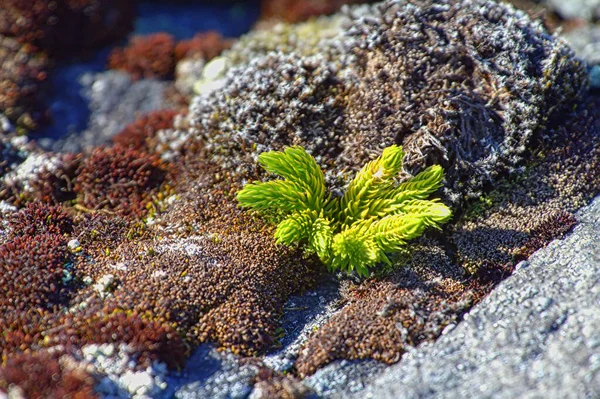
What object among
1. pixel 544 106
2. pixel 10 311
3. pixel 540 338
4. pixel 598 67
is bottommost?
pixel 10 311

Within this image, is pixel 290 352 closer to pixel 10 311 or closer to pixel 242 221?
pixel 242 221

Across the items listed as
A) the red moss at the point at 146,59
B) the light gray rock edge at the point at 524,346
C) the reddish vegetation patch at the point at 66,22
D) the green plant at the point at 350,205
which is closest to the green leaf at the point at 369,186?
the green plant at the point at 350,205

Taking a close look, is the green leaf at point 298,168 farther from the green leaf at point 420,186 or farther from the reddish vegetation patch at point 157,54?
the reddish vegetation patch at point 157,54

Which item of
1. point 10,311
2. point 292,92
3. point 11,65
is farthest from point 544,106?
point 11,65

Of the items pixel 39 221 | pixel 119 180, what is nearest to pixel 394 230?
pixel 119 180

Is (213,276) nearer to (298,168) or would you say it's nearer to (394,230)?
(298,168)

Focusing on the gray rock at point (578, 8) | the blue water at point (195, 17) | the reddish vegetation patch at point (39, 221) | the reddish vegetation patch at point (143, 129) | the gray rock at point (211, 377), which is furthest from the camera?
the blue water at point (195, 17)

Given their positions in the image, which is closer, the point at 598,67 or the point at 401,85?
the point at 401,85

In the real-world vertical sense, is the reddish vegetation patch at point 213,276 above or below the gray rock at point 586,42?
below
